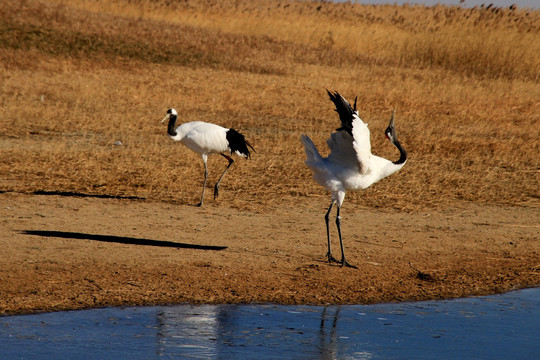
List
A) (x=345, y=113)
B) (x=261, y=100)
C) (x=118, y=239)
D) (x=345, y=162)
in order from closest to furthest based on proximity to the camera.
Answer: (x=345, y=113) → (x=345, y=162) → (x=118, y=239) → (x=261, y=100)

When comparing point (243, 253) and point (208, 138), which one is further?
point (208, 138)

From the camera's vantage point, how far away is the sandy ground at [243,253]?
5.51 m

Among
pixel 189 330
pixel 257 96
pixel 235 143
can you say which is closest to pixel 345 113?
pixel 189 330

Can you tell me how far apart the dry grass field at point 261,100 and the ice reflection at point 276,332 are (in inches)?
13.7

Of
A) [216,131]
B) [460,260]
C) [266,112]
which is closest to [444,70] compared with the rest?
[266,112]

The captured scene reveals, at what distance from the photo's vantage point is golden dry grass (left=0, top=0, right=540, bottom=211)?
906 cm

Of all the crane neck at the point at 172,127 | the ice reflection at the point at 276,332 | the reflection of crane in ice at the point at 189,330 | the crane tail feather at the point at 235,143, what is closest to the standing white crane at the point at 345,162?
the ice reflection at the point at 276,332

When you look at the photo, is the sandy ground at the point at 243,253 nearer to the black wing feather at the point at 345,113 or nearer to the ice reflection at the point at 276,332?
the ice reflection at the point at 276,332

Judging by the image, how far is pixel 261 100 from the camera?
580 inches

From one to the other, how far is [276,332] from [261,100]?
33.6 feet

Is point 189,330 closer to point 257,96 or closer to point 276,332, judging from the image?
point 276,332

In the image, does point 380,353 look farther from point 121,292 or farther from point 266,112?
point 266,112

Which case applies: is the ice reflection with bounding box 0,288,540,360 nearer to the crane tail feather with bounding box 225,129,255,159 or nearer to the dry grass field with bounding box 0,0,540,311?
the dry grass field with bounding box 0,0,540,311

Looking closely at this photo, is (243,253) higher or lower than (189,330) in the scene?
higher
